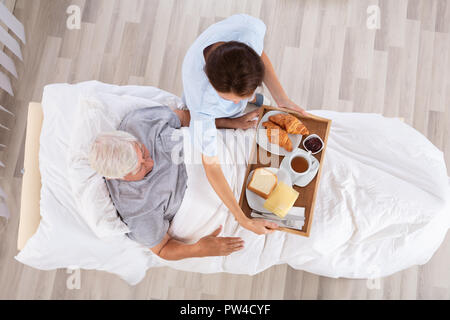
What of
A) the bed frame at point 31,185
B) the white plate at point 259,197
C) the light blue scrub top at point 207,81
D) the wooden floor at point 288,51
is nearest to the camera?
the light blue scrub top at point 207,81

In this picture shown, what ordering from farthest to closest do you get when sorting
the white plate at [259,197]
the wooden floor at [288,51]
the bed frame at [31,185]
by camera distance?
the wooden floor at [288,51]
the bed frame at [31,185]
the white plate at [259,197]

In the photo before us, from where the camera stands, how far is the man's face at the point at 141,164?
1.25 meters

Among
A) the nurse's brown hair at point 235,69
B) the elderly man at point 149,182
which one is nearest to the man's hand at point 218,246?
the elderly man at point 149,182

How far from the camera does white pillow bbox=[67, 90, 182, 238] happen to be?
1.29 meters

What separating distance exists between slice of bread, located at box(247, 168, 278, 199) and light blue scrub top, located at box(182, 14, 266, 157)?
0.19 m

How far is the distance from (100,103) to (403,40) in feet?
6.15

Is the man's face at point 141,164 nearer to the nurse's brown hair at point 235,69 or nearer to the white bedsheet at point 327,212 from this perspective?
the white bedsheet at point 327,212

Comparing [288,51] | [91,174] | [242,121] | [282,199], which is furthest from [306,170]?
[288,51]

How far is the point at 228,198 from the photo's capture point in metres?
1.29

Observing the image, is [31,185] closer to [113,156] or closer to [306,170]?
[113,156]

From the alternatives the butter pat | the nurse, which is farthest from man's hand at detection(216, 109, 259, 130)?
the butter pat

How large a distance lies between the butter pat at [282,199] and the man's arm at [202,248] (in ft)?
0.81

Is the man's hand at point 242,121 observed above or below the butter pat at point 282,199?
above
